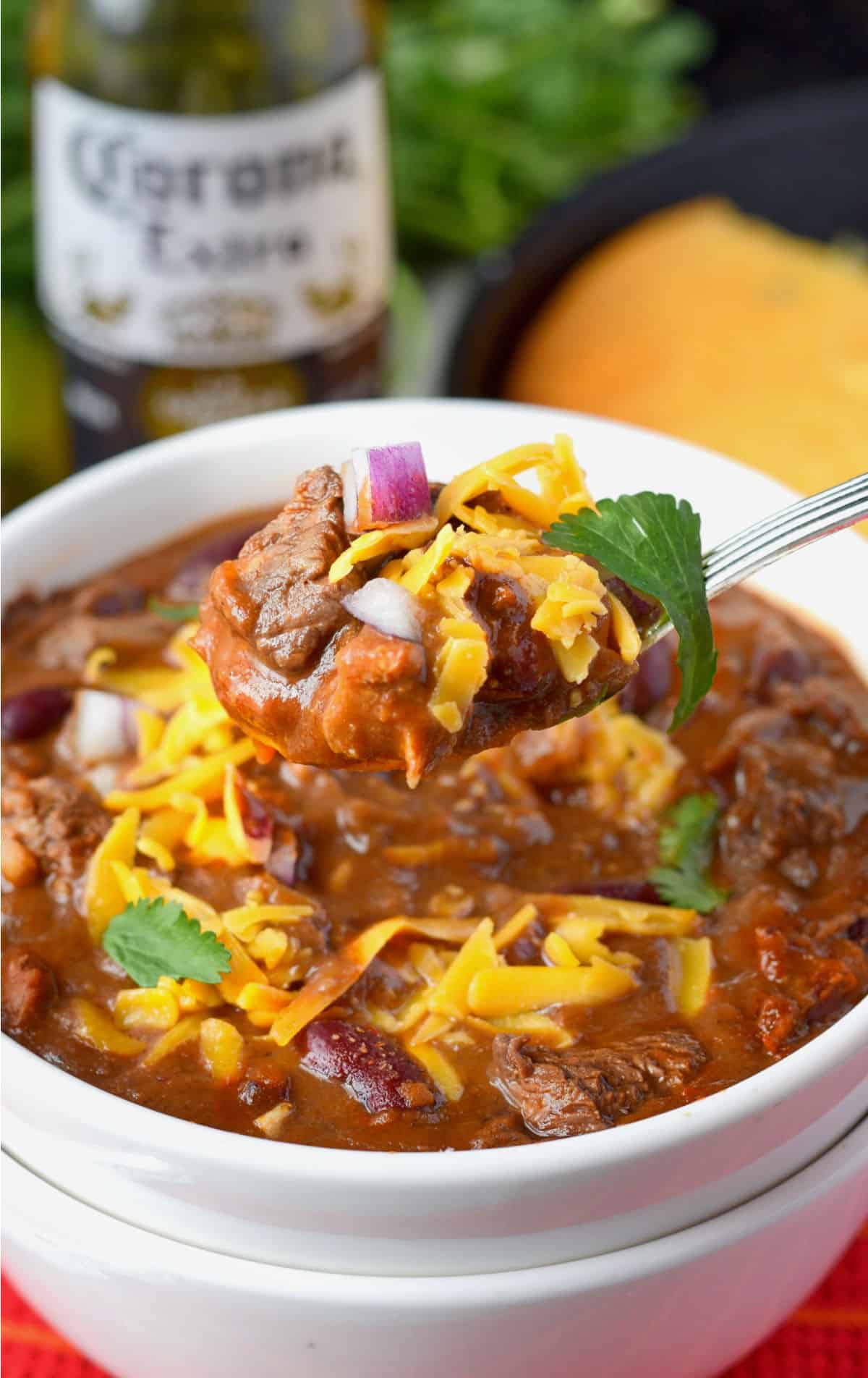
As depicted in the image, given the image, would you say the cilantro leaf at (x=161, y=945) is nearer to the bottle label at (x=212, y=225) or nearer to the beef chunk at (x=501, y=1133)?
the beef chunk at (x=501, y=1133)

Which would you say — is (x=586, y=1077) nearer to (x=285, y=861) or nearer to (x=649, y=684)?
(x=285, y=861)

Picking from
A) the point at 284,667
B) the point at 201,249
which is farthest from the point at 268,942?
the point at 201,249

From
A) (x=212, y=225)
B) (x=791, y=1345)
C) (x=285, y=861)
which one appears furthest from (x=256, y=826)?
(x=212, y=225)

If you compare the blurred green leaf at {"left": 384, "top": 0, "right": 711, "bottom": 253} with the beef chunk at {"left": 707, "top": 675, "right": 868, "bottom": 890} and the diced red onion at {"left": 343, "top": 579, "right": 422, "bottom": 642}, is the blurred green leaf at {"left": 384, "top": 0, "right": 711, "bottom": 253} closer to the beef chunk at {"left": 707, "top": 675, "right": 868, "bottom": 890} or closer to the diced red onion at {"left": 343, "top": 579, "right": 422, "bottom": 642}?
the beef chunk at {"left": 707, "top": 675, "right": 868, "bottom": 890}

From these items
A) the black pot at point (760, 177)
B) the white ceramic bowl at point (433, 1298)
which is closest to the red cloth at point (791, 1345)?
the white ceramic bowl at point (433, 1298)

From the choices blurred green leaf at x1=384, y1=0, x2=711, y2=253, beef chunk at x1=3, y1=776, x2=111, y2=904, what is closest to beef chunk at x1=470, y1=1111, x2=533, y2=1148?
beef chunk at x1=3, y1=776, x2=111, y2=904
